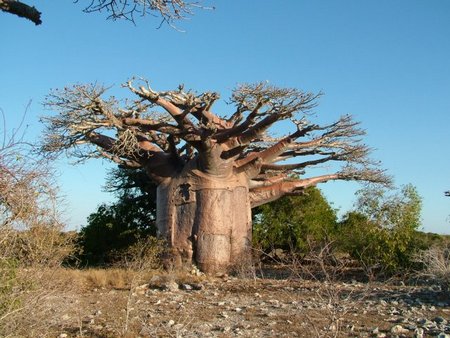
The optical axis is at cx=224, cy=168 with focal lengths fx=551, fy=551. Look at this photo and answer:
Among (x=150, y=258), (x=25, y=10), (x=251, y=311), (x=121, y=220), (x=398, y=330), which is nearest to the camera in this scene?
(x=25, y=10)

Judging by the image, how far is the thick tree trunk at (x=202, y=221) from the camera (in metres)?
11.6

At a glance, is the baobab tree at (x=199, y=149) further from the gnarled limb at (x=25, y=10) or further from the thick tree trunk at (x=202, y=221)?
the gnarled limb at (x=25, y=10)

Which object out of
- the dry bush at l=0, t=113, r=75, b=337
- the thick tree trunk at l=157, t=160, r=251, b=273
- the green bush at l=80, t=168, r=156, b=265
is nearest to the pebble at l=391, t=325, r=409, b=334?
the dry bush at l=0, t=113, r=75, b=337

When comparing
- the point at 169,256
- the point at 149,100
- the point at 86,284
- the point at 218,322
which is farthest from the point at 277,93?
the point at 218,322

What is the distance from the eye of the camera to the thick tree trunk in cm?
1159

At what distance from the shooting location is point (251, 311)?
22.1 ft

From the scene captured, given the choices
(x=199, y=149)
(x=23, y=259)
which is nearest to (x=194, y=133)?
(x=199, y=149)

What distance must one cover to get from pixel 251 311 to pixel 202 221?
16.4 ft

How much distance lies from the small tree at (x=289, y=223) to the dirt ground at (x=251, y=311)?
240 inches

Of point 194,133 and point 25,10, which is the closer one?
point 25,10

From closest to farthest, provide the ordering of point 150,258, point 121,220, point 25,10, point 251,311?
point 25,10
point 251,311
point 150,258
point 121,220

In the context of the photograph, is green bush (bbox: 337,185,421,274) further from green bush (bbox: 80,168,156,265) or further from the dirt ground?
green bush (bbox: 80,168,156,265)

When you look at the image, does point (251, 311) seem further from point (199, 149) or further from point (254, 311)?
point (199, 149)

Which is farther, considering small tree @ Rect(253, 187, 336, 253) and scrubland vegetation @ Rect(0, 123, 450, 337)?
small tree @ Rect(253, 187, 336, 253)
